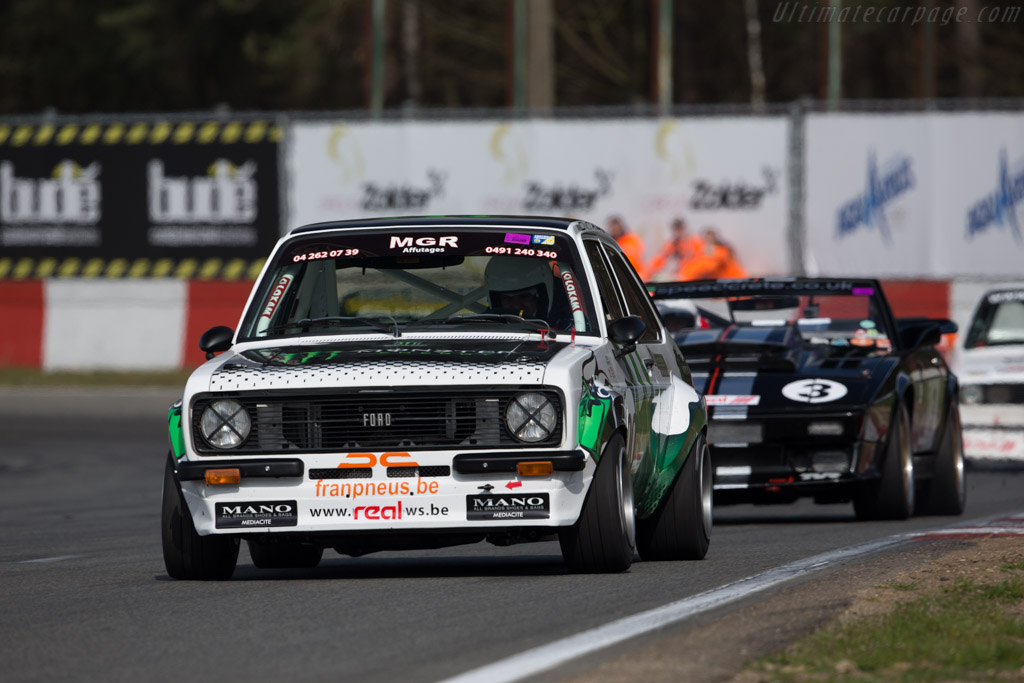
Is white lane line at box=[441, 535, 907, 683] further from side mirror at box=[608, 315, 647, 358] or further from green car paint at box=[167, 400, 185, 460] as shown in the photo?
green car paint at box=[167, 400, 185, 460]

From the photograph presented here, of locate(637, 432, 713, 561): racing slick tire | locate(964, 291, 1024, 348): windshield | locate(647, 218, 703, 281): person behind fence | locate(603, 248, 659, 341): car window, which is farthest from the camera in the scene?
locate(647, 218, 703, 281): person behind fence

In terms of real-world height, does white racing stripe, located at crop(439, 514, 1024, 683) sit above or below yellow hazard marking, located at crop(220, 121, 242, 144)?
below

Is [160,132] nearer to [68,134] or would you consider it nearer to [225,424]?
[68,134]

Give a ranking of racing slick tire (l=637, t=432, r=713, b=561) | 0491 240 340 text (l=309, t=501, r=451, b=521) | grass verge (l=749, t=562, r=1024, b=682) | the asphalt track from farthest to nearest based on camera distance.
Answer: racing slick tire (l=637, t=432, r=713, b=561), 0491 240 340 text (l=309, t=501, r=451, b=521), the asphalt track, grass verge (l=749, t=562, r=1024, b=682)

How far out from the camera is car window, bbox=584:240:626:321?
8.84 m

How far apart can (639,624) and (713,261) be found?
63.4 ft

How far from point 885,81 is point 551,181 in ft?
118

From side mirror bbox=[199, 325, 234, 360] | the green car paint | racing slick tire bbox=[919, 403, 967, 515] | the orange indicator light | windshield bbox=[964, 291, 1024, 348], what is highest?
side mirror bbox=[199, 325, 234, 360]

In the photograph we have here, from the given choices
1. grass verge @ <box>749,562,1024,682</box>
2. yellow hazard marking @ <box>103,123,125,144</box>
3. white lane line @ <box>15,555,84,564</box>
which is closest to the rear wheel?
grass verge @ <box>749,562,1024,682</box>

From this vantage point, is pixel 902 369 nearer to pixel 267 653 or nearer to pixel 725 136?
pixel 267 653

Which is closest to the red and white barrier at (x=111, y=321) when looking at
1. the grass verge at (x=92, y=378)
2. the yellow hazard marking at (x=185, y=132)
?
the grass verge at (x=92, y=378)

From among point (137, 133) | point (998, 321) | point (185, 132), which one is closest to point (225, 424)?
point (998, 321)

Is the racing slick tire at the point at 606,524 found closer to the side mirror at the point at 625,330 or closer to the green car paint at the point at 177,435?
the side mirror at the point at 625,330

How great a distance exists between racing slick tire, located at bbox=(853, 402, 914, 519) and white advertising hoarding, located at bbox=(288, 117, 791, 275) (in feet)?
45.5
